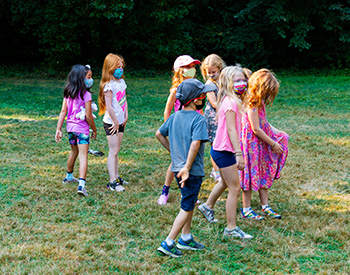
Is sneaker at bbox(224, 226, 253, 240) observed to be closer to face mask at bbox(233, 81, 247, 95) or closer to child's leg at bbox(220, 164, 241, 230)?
child's leg at bbox(220, 164, 241, 230)

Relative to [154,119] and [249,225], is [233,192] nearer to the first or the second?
[249,225]

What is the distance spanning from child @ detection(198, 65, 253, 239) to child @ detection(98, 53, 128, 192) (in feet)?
5.14

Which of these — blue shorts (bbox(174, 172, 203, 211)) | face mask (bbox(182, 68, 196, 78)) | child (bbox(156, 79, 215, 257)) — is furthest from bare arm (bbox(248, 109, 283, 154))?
blue shorts (bbox(174, 172, 203, 211))

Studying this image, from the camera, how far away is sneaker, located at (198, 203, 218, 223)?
Result: 4.25m

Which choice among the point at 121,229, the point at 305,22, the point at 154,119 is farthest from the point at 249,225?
the point at 305,22

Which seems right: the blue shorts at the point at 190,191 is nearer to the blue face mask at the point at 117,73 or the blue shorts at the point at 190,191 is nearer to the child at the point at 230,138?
the child at the point at 230,138

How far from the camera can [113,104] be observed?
16.5ft

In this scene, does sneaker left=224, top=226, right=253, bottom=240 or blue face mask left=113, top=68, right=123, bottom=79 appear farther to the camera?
blue face mask left=113, top=68, right=123, bottom=79

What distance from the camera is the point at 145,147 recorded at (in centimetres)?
732

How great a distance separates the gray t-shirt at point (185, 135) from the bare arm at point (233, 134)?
0.34 m

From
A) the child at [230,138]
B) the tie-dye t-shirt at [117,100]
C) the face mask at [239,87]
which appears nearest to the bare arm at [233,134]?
the child at [230,138]

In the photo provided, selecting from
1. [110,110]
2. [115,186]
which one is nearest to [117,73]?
[110,110]

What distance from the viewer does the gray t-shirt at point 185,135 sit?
3308 mm

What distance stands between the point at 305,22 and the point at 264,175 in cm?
1822
